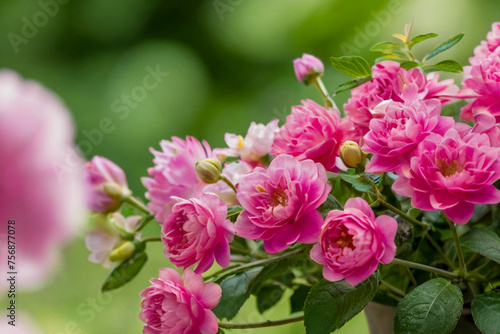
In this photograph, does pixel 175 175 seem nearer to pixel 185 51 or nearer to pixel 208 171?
pixel 208 171

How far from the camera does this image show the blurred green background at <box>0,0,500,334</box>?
5.08ft

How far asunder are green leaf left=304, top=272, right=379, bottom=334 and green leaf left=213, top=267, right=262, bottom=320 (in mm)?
60

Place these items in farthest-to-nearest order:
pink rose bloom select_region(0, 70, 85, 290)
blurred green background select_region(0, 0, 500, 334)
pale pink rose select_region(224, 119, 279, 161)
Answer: blurred green background select_region(0, 0, 500, 334), pale pink rose select_region(224, 119, 279, 161), pink rose bloom select_region(0, 70, 85, 290)

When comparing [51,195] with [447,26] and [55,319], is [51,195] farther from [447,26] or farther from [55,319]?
[447,26]

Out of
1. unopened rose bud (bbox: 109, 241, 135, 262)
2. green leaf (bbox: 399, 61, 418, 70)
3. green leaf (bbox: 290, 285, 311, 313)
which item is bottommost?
green leaf (bbox: 290, 285, 311, 313)

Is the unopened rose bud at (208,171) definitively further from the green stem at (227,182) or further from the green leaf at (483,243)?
the green leaf at (483,243)

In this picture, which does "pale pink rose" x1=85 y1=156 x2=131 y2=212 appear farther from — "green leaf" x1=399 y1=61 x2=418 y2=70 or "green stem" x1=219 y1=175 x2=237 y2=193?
"green leaf" x1=399 y1=61 x2=418 y2=70

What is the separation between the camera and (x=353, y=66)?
386 millimetres

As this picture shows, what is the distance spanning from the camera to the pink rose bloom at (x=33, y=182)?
0.23 ft

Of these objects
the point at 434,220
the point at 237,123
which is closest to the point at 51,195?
the point at 434,220

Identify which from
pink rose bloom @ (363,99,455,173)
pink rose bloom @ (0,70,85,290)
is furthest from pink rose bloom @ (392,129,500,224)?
pink rose bloom @ (0,70,85,290)

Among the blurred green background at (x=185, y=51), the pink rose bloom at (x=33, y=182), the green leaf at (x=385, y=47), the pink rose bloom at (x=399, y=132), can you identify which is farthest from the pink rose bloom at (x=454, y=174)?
the blurred green background at (x=185, y=51)

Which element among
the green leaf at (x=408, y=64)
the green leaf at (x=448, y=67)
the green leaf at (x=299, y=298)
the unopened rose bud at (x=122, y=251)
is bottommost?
the green leaf at (x=299, y=298)

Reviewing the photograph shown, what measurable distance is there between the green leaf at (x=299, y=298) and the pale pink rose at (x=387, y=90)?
13 centimetres
